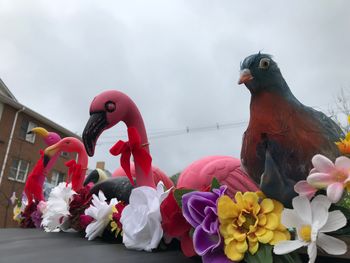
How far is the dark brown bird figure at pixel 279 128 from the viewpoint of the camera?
0.68m

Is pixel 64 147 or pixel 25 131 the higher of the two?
pixel 25 131

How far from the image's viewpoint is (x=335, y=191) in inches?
20.9

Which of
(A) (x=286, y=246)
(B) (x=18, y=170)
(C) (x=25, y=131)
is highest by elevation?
Result: (C) (x=25, y=131)

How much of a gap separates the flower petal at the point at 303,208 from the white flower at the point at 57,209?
108 centimetres

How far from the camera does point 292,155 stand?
0.68m

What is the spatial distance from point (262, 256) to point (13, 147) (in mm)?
12150

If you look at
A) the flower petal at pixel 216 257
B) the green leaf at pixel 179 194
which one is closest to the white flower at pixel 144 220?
the green leaf at pixel 179 194

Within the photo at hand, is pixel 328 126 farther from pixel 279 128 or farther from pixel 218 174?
pixel 218 174

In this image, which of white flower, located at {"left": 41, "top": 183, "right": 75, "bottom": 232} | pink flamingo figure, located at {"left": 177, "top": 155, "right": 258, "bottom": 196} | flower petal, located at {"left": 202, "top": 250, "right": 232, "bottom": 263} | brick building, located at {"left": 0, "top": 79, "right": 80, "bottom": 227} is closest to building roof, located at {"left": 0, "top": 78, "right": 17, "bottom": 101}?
brick building, located at {"left": 0, "top": 79, "right": 80, "bottom": 227}

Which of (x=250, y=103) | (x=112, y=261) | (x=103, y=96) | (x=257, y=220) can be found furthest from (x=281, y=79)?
(x=103, y=96)

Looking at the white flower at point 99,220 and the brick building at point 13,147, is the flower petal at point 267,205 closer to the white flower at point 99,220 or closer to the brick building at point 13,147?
the white flower at point 99,220

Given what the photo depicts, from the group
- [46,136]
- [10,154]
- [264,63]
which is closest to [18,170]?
[10,154]

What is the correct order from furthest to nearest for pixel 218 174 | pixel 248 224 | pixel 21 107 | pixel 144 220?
pixel 21 107 → pixel 218 174 → pixel 144 220 → pixel 248 224

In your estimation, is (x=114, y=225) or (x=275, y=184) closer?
(x=275, y=184)
